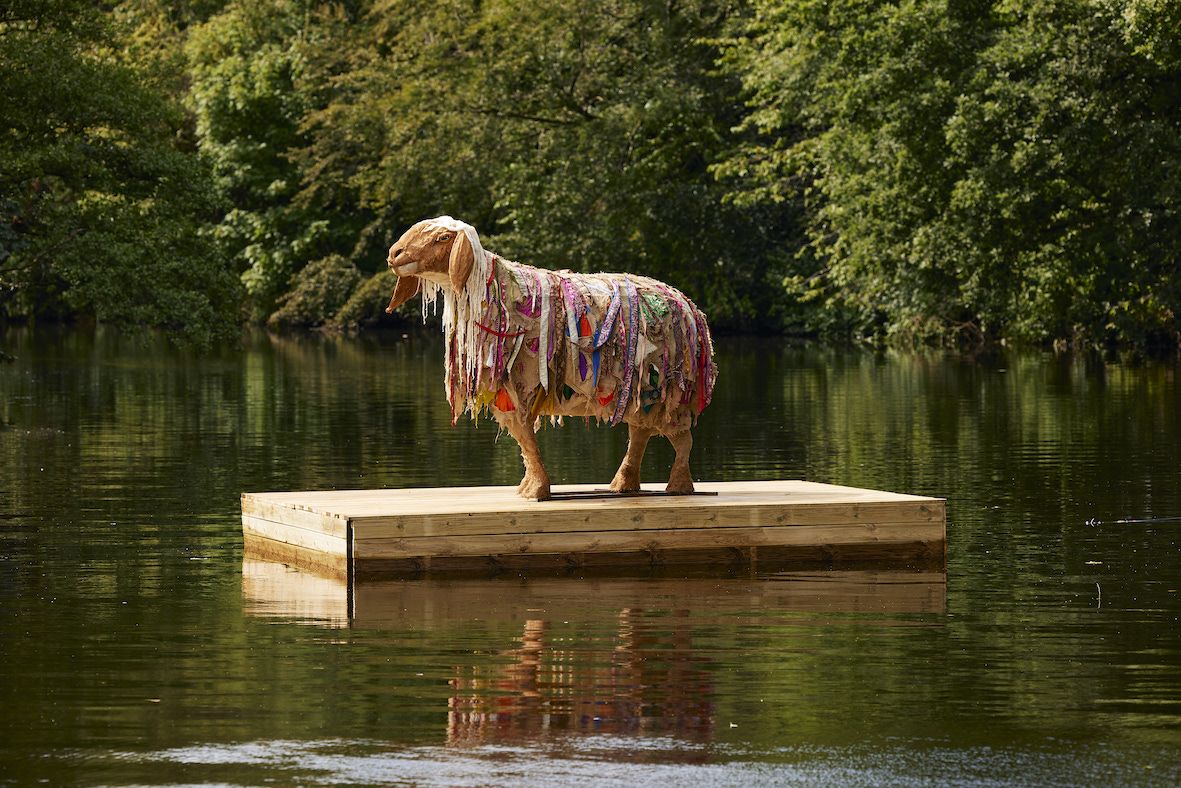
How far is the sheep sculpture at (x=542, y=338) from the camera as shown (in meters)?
12.0

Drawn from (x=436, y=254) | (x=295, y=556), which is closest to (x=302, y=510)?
(x=295, y=556)

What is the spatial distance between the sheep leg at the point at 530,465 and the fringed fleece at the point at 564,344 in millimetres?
96

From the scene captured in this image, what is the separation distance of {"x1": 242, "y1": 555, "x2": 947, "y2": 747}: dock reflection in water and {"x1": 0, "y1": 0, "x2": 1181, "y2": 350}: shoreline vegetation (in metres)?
20.5

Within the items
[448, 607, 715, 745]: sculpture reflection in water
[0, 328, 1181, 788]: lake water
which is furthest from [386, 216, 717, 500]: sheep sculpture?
[448, 607, 715, 745]: sculpture reflection in water

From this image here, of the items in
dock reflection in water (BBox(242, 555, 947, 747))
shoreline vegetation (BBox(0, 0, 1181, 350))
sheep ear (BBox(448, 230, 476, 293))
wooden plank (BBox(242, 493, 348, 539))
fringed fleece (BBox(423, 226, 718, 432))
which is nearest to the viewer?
dock reflection in water (BBox(242, 555, 947, 747))

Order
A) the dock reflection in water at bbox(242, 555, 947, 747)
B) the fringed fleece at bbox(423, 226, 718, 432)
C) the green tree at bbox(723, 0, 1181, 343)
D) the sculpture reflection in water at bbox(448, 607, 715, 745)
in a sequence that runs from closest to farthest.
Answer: the sculpture reflection in water at bbox(448, 607, 715, 745)
the dock reflection in water at bbox(242, 555, 947, 747)
the fringed fleece at bbox(423, 226, 718, 432)
the green tree at bbox(723, 0, 1181, 343)

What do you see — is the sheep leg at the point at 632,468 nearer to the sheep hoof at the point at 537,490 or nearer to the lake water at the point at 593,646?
the sheep hoof at the point at 537,490

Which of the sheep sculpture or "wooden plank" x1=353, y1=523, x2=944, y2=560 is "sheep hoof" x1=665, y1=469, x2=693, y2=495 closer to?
the sheep sculpture

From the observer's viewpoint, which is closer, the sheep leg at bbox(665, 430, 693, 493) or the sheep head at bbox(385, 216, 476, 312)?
the sheep head at bbox(385, 216, 476, 312)

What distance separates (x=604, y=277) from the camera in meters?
12.5

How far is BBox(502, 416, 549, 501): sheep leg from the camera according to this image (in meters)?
12.0

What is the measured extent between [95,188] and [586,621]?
78.1ft

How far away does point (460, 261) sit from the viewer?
11.9 meters

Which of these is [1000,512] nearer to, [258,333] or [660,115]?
[660,115]
